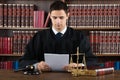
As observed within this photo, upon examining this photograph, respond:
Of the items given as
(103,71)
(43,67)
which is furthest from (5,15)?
(103,71)

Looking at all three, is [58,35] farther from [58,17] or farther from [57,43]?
[58,17]

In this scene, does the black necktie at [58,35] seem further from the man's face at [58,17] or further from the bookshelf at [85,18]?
the bookshelf at [85,18]

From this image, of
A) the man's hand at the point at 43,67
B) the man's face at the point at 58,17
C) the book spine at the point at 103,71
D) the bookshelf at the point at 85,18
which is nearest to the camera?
the book spine at the point at 103,71

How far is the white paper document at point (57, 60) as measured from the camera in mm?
2391

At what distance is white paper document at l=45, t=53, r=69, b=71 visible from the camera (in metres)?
2.39

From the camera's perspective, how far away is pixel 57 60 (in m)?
2.42

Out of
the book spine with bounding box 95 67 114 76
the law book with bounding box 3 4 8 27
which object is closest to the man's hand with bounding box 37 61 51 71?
the book spine with bounding box 95 67 114 76

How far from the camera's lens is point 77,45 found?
3.06 metres

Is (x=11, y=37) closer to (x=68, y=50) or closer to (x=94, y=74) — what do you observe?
(x=68, y=50)

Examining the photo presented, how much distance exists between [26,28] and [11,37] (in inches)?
11.1

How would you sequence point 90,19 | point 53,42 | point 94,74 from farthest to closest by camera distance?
point 90,19 → point 53,42 → point 94,74

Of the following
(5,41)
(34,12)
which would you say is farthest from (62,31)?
(5,41)

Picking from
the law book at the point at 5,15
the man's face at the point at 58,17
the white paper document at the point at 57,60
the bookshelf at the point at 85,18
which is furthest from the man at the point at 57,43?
the law book at the point at 5,15

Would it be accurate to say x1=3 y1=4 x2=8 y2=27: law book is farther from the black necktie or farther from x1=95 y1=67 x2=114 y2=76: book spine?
x1=95 y1=67 x2=114 y2=76: book spine
